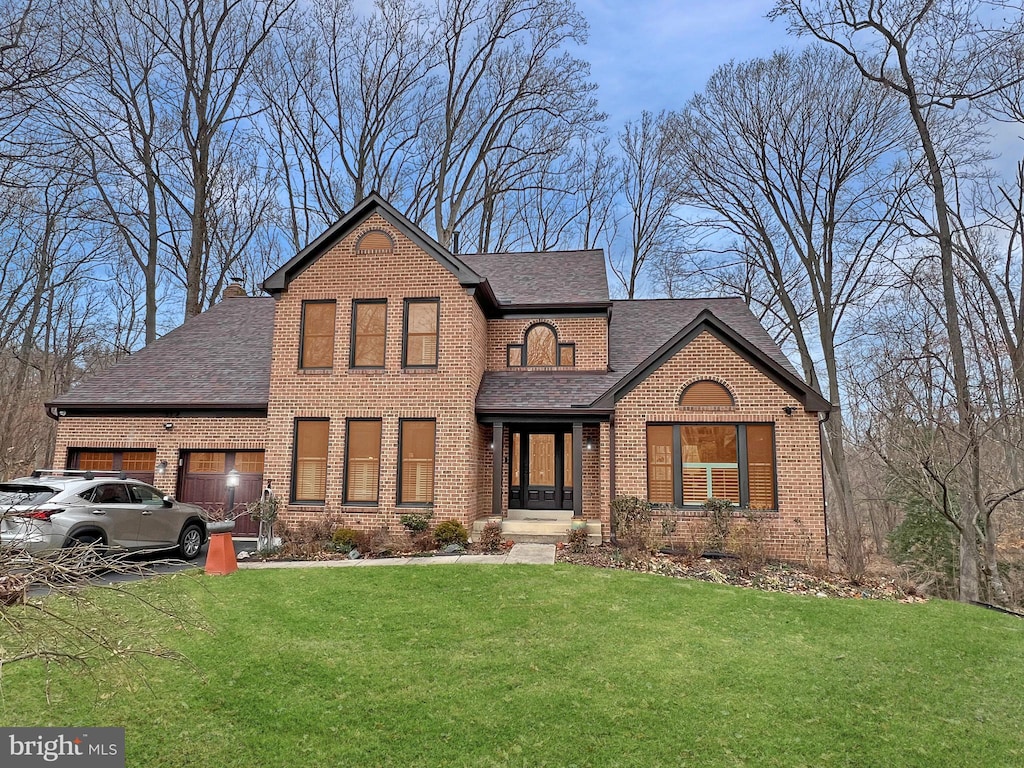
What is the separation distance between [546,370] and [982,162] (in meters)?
13.7

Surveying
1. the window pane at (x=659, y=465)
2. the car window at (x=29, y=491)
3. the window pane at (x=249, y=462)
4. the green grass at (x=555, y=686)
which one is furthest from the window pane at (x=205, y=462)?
the window pane at (x=659, y=465)

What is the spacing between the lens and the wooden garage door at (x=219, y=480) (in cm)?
1383

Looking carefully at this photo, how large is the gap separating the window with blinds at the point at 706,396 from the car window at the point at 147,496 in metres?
10.7

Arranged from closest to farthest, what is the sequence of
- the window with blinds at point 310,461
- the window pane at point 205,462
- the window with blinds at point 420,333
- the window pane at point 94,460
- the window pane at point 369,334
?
the window with blinds at point 310,461 → the window with blinds at point 420,333 → the window pane at point 369,334 → the window pane at point 205,462 → the window pane at point 94,460

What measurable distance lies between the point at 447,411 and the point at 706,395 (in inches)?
228

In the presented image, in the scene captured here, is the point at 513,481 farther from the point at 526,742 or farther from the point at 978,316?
the point at 978,316

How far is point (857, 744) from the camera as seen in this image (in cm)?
452

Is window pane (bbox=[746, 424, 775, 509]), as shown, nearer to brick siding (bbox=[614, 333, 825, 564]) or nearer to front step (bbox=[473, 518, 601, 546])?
brick siding (bbox=[614, 333, 825, 564])

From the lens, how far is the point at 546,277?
1702 centimetres

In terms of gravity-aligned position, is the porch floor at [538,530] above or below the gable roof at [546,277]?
below

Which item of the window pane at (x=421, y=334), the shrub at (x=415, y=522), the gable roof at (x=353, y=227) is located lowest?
the shrub at (x=415, y=522)

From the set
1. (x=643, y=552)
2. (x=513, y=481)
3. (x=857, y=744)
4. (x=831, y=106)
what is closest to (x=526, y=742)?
(x=857, y=744)

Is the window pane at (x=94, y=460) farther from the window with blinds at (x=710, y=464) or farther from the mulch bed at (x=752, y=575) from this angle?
the window with blinds at (x=710, y=464)

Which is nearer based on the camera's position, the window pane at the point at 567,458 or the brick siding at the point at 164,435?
the brick siding at the point at 164,435
